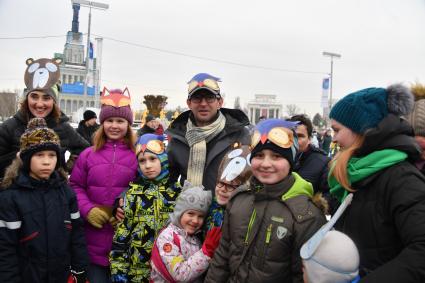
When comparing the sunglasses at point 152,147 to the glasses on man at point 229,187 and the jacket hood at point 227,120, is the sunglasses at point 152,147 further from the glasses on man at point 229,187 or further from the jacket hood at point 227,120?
the glasses on man at point 229,187

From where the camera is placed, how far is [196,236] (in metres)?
2.79

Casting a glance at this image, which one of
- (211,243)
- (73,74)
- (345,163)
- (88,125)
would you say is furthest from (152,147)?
(73,74)

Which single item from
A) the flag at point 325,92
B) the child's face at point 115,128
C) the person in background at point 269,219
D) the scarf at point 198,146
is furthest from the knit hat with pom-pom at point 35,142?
the flag at point 325,92

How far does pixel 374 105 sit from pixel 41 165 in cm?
234

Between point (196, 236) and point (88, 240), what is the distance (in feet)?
3.28

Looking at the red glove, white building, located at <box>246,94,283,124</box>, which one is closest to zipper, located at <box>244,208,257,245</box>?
the red glove

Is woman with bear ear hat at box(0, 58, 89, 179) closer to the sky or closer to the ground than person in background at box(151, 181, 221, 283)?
closer to the sky

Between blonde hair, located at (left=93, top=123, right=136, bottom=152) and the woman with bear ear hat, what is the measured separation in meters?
0.29

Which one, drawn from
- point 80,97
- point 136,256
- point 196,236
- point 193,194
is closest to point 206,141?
point 193,194

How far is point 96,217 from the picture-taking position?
303 cm

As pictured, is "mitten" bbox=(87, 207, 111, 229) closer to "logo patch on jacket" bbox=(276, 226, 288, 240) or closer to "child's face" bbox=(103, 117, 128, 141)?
"child's face" bbox=(103, 117, 128, 141)

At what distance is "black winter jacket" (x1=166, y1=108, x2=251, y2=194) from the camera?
3096 mm

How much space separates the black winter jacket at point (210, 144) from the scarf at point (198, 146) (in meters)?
0.04

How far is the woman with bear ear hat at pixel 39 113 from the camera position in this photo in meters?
3.34
